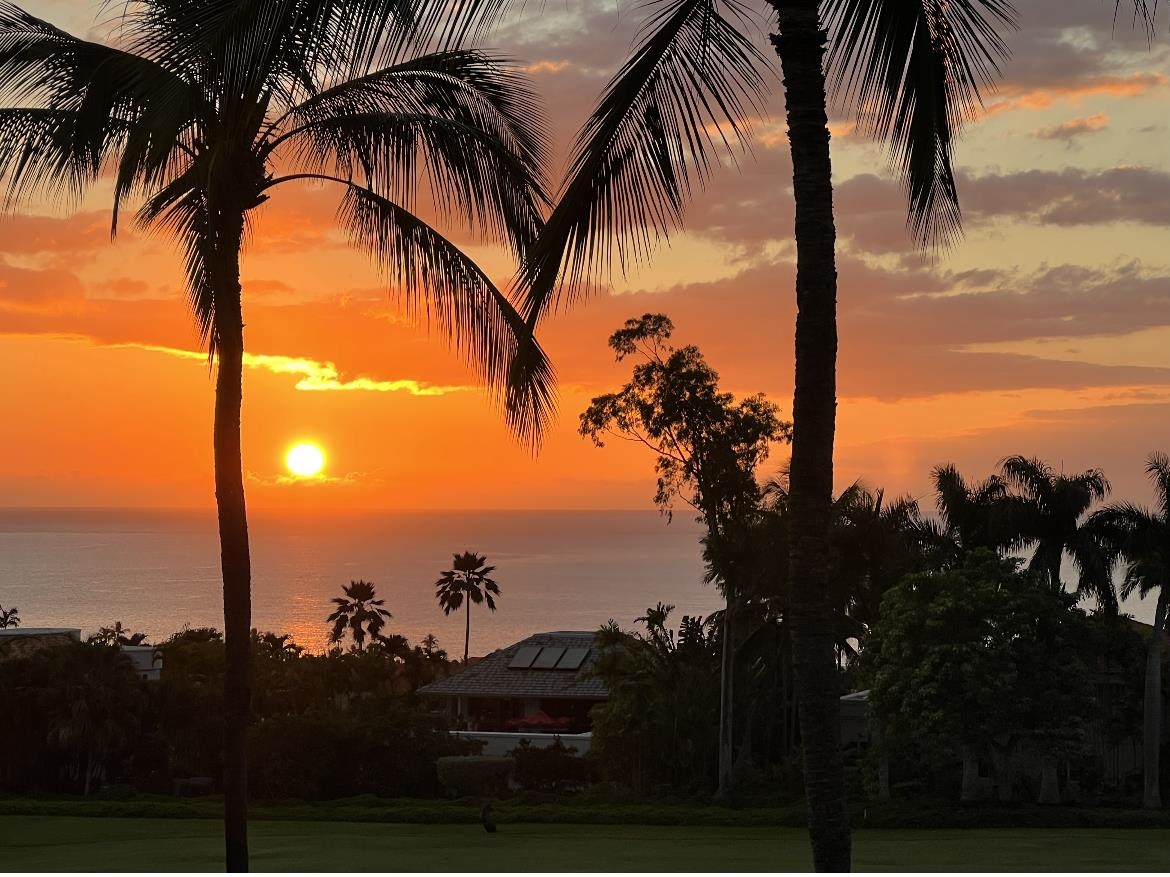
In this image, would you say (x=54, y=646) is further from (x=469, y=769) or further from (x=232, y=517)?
(x=232, y=517)

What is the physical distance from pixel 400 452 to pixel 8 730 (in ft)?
125

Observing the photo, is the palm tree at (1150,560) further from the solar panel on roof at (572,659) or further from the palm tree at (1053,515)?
the solar panel on roof at (572,659)

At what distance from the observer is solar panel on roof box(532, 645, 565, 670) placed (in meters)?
54.5

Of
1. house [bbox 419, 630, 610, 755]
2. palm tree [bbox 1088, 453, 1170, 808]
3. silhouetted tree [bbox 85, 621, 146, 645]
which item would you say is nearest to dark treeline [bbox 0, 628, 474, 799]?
silhouetted tree [bbox 85, 621, 146, 645]

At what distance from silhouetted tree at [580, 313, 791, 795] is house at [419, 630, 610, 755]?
13144 mm

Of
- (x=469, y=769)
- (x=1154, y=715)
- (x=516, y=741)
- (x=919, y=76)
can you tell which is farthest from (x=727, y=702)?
(x=919, y=76)

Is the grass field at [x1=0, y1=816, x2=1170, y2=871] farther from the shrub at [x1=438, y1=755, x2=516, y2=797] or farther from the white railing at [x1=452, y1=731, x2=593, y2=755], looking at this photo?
the white railing at [x1=452, y1=731, x2=593, y2=755]

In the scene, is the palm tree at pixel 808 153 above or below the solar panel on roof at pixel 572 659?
above

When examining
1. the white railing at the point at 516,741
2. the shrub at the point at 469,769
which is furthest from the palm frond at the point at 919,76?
the white railing at the point at 516,741

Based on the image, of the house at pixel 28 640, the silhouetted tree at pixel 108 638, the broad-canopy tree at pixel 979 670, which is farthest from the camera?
the silhouetted tree at pixel 108 638

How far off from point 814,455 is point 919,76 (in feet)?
9.99

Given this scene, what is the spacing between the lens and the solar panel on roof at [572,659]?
54.3 meters

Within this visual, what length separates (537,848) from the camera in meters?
23.3

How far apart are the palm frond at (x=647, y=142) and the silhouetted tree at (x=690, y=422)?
30783 mm
